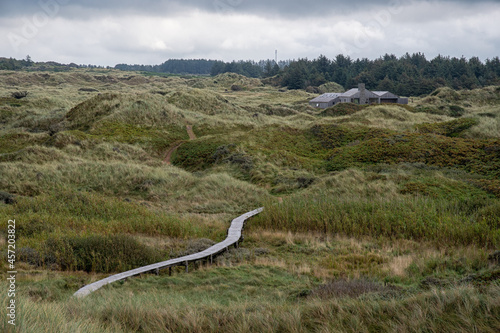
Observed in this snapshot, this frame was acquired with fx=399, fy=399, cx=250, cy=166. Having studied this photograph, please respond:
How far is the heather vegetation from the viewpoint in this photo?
215 inches

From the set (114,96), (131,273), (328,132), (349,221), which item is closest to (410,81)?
(328,132)

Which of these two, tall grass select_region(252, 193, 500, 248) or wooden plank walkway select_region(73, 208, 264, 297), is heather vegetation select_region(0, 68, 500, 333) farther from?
wooden plank walkway select_region(73, 208, 264, 297)

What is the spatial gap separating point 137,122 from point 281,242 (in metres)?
32.5

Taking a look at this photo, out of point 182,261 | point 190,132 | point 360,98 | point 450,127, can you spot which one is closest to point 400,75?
point 360,98

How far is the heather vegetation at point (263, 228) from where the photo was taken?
5457 millimetres

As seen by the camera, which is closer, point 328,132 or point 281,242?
point 281,242

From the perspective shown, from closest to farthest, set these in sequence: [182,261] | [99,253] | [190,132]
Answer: [99,253] < [182,261] < [190,132]

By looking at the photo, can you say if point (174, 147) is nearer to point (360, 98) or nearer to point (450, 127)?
point (450, 127)

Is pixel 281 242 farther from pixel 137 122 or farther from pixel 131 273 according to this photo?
pixel 137 122

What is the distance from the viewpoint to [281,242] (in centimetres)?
1395

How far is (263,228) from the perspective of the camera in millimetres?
15930

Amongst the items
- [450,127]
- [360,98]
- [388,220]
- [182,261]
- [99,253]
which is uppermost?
[360,98]

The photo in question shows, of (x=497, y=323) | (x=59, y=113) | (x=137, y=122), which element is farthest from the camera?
(x=59, y=113)

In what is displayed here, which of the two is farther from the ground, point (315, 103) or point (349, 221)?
point (315, 103)
